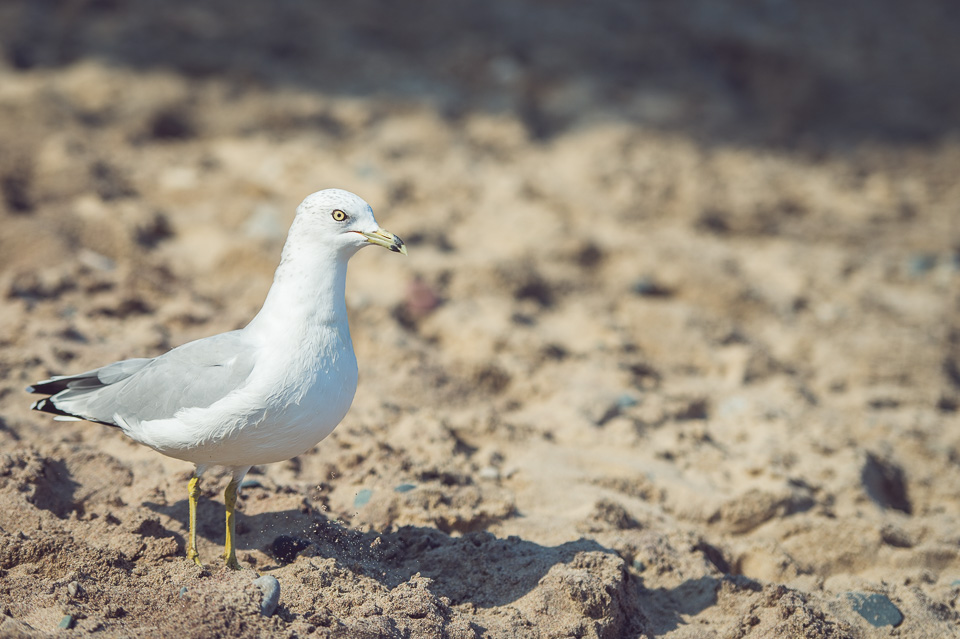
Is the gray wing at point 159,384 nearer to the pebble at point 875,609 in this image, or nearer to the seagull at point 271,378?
the seagull at point 271,378

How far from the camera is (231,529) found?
3363mm

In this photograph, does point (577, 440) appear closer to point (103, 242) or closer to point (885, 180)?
point (103, 242)

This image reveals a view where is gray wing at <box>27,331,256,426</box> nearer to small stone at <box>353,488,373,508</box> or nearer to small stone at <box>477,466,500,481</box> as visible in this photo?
small stone at <box>353,488,373,508</box>

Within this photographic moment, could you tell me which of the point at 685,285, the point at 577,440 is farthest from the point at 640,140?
the point at 577,440

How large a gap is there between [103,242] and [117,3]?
3518 millimetres

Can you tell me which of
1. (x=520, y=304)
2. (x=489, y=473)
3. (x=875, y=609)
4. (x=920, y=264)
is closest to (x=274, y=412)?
(x=489, y=473)

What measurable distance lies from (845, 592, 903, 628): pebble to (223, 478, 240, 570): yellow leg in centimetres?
255

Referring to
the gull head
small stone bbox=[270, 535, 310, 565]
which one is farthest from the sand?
the gull head

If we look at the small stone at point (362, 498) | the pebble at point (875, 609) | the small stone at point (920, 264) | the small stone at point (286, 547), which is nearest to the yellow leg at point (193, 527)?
the small stone at point (286, 547)

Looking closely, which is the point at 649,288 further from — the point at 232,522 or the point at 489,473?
the point at 232,522

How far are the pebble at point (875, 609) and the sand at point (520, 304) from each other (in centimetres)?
3

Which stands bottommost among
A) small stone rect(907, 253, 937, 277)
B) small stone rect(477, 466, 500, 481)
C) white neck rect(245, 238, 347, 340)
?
small stone rect(477, 466, 500, 481)

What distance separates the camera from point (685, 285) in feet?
21.8

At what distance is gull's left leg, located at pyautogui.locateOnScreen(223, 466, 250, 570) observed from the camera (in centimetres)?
332
